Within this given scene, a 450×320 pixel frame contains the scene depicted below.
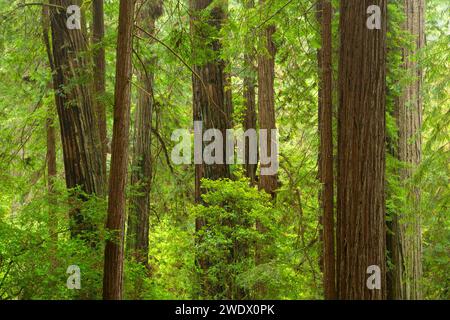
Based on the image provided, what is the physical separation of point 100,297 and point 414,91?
7080 mm

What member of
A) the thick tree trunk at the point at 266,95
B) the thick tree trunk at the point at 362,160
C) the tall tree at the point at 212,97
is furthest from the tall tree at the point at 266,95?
the thick tree trunk at the point at 362,160

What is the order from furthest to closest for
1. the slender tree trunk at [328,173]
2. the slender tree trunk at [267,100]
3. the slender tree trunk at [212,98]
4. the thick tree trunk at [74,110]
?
the slender tree trunk at [267,100], the slender tree trunk at [212,98], the thick tree trunk at [74,110], the slender tree trunk at [328,173]

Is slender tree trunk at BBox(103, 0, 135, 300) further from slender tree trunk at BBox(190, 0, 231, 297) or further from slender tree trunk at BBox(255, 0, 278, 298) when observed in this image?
slender tree trunk at BBox(255, 0, 278, 298)

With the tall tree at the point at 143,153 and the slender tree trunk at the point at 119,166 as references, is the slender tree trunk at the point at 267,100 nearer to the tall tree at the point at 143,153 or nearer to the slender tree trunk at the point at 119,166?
the tall tree at the point at 143,153

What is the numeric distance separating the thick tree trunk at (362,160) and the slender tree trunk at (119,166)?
2.87 m

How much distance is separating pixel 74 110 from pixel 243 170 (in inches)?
129

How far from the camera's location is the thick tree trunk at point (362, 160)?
25.3 ft

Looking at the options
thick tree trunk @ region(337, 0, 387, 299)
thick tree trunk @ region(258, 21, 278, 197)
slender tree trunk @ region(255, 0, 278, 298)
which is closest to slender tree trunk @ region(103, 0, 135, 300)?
thick tree trunk @ region(337, 0, 387, 299)

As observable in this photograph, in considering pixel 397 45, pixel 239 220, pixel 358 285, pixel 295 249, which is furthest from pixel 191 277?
pixel 397 45

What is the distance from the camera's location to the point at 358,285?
25.4ft

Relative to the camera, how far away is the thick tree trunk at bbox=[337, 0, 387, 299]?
770cm

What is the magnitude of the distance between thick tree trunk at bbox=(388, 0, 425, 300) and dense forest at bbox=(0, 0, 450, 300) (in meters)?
0.03

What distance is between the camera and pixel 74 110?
404 inches

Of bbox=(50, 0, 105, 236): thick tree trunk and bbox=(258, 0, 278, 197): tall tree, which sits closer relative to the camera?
bbox=(50, 0, 105, 236): thick tree trunk
